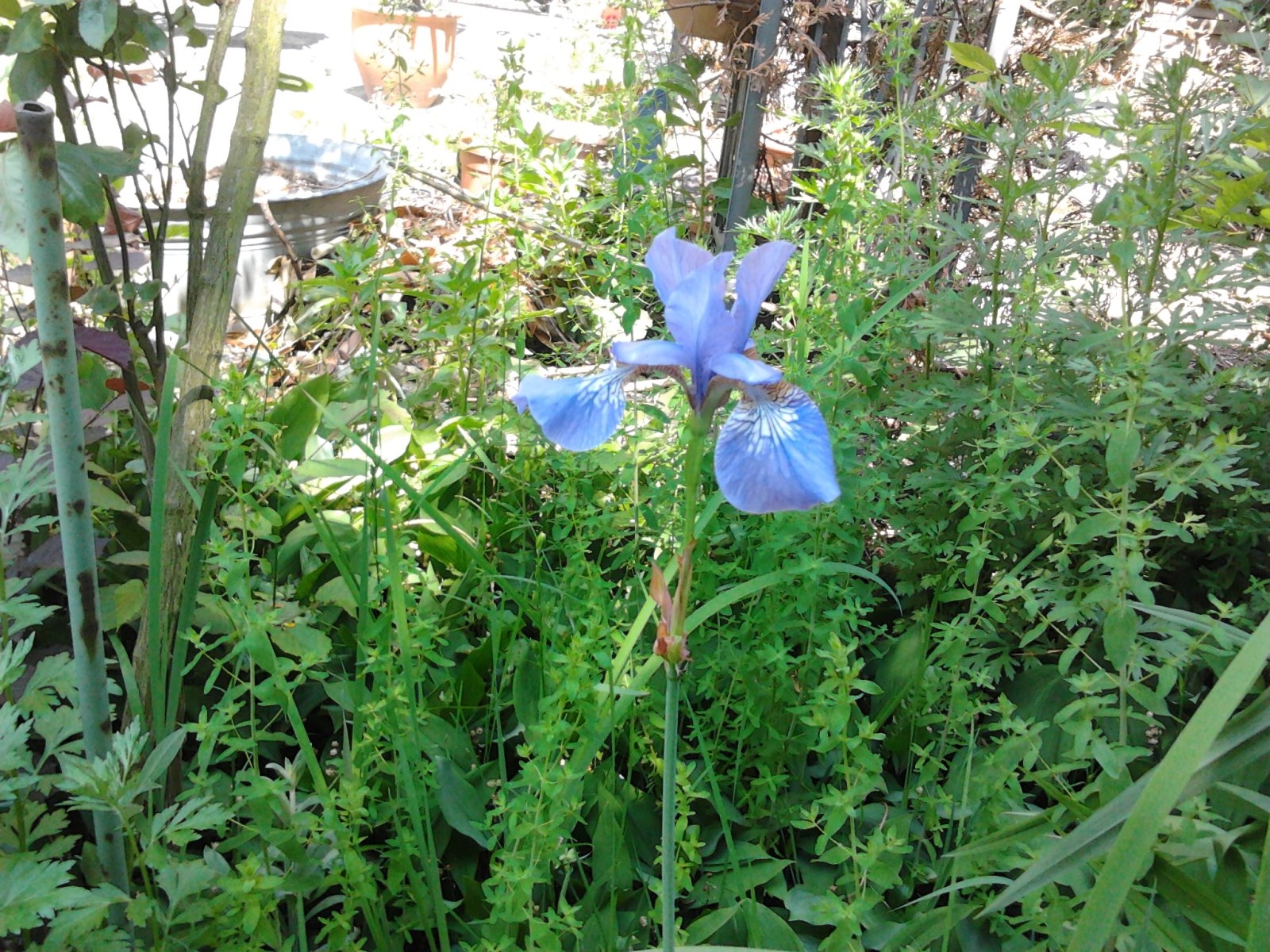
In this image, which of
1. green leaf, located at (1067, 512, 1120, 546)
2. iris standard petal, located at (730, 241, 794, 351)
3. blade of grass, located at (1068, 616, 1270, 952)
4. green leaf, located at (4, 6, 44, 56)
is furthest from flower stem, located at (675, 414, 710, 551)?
green leaf, located at (4, 6, 44, 56)

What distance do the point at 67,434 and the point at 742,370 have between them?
65cm

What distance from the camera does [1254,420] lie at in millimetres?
1479

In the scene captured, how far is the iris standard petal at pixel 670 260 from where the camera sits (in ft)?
2.92

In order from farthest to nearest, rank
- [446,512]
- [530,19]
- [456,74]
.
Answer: [530,19] → [456,74] → [446,512]

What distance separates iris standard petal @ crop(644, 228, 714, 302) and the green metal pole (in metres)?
0.53

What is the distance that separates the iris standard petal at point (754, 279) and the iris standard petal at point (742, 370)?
32 millimetres

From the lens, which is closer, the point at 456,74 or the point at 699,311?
Result: the point at 699,311

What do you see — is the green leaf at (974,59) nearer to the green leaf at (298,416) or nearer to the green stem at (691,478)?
the green stem at (691,478)

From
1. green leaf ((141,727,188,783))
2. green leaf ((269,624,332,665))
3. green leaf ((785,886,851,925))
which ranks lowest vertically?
green leaf ((785,886,851,925))

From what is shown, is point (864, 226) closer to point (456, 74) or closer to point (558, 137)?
point (558, 137)

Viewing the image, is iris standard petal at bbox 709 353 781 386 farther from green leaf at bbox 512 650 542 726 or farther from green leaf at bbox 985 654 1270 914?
green leaf at bbox 512 650 542 726

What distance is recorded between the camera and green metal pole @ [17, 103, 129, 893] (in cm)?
90

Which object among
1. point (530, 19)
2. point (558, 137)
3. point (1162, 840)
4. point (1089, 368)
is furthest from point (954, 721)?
point (530, 19)

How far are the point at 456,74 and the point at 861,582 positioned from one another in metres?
5.74
